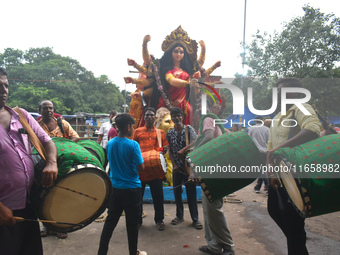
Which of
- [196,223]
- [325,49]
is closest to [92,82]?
[325,49]

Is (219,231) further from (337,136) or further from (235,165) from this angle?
(337,136)

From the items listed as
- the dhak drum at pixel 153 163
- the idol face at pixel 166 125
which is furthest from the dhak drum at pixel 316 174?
the idol face at pixel 166 125

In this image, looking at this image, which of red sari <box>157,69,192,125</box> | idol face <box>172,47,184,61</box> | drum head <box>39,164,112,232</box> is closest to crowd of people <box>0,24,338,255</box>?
drum head <box>39,164,112,232</box>

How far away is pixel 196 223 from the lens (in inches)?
152

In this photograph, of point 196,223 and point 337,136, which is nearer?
point 337,136

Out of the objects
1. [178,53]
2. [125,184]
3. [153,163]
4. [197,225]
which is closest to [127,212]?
[125,184]

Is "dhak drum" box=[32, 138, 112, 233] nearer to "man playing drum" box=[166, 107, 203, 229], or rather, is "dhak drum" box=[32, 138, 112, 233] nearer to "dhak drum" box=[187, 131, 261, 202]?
"dhak drum" box=[187, 131, 261, 202]

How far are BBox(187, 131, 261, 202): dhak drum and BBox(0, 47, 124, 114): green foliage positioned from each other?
29338 millimetres

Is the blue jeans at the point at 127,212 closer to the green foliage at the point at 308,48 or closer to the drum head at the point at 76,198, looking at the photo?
the drum head at the point at 76,198

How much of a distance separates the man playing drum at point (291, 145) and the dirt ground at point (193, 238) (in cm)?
102

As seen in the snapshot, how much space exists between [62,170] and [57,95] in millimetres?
33340

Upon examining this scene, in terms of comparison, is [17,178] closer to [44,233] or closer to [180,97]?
[44,233]

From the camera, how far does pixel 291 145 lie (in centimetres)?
201

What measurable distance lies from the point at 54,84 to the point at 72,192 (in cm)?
3418
